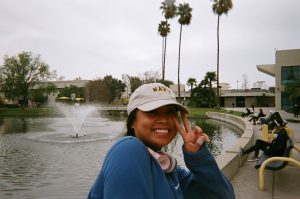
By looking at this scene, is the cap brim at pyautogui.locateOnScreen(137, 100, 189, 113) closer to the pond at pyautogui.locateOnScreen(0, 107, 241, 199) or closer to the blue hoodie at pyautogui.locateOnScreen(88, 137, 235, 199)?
the blue hoodie at pyautogui.locateOnScreen(88, 137, 235, 199)

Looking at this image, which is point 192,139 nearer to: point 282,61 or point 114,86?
point 282,61

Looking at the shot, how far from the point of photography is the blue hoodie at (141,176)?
1.50 m

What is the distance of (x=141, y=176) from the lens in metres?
1.53

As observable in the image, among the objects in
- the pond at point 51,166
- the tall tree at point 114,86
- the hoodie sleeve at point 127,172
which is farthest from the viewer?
the tall tree at point 114,86

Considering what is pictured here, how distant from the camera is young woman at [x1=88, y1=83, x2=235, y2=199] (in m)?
1.51

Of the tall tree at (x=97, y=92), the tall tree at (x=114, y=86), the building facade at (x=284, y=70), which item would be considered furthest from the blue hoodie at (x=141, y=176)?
the tall tree at (x=114, y=86)

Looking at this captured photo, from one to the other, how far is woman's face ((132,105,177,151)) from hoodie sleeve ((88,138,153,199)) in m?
0.33

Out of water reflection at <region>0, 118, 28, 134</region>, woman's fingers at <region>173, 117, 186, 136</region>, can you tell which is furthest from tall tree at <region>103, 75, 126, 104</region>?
woman's fingers at <region>173, 117, 186, 136</region>

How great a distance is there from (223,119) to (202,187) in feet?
110

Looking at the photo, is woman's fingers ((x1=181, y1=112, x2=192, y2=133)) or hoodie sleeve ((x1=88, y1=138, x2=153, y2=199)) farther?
woman's fingers ((x1=181, y1=112, x2=192, y2=133))

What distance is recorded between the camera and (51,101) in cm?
9756

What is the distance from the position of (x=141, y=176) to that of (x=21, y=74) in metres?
66.0

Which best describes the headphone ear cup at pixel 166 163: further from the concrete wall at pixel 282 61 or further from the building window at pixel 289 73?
the concrete wall at pixel 282 61

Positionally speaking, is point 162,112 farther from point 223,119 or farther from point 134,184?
point 223,119
